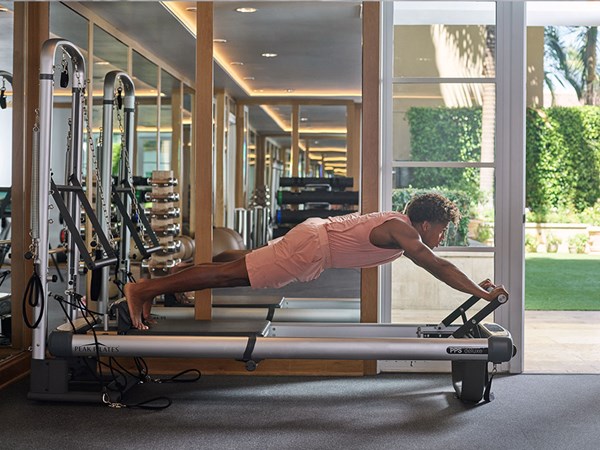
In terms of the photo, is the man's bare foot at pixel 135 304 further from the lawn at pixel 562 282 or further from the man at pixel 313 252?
the lawn at pixel 562 282

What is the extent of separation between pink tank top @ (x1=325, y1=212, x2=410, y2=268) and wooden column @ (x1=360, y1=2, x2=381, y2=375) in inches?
18.3

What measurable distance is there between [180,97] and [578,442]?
803 cm

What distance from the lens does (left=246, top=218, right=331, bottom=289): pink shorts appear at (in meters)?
4.43

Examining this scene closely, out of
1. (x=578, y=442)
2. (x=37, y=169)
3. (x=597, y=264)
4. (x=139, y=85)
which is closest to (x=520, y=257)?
(x=578, y=442)

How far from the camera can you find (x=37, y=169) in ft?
14.6

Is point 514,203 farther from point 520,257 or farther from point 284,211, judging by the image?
point 284,211

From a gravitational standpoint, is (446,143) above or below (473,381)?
above

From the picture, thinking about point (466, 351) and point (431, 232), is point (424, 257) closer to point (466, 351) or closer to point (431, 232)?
point (431, 232)

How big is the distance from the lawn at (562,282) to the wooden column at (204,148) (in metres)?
5.60


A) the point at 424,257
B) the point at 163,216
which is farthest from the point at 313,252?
the point at 163,216

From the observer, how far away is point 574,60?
20344mm

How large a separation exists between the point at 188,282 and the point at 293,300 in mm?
1425

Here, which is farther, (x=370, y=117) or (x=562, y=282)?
(x=562, y=282)

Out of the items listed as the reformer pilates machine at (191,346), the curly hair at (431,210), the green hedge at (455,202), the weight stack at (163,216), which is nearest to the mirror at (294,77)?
the weight stack at (163,216)
